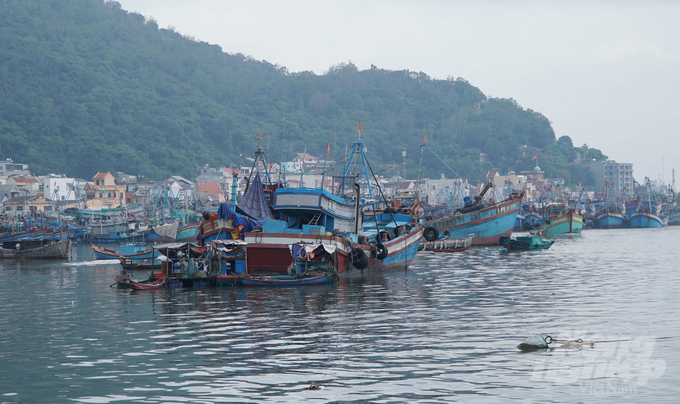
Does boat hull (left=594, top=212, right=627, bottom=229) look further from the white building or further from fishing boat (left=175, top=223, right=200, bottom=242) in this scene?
the white building

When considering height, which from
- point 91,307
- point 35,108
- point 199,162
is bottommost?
point 91,307

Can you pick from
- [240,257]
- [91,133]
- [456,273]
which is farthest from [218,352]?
[91,133]

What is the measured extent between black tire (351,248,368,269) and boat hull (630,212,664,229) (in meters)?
97.8

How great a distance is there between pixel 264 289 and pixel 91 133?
146665 mm

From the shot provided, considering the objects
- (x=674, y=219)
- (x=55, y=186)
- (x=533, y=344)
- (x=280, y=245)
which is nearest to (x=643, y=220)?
(x=674, y=219)

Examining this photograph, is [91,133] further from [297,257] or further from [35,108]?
[297,257]

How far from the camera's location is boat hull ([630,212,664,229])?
121188 millimetres

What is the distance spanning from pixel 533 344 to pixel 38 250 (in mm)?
50478

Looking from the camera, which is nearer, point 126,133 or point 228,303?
point 228,303

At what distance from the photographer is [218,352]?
19375 millimetres

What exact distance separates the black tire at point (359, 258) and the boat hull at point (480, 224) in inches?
1299

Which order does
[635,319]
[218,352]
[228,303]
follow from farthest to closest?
[228,303]
[635,319]
[218,352]

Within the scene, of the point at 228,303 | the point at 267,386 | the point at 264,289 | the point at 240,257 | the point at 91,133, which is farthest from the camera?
the point at 91,133

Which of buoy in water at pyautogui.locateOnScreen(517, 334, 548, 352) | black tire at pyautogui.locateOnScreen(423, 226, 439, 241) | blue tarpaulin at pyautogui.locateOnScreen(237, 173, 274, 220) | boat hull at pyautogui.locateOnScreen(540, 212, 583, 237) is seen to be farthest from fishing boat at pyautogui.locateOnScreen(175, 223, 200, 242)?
buoy in water at pyautogui.locateOnScreen(517, 334, 548, 352)
